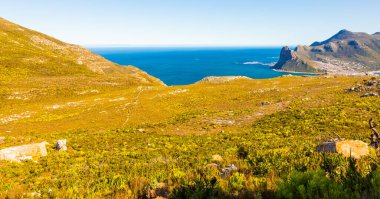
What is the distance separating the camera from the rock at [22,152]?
2439 cm

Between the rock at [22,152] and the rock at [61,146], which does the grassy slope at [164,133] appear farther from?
the rock at [22,152]

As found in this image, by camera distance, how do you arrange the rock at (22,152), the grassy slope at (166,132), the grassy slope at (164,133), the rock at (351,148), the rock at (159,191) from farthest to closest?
the rock at (22,152)
the rock at (351,148)
the grassy slope at (166,132)
the grassy slope at (164,133)
the rock at (159,191)

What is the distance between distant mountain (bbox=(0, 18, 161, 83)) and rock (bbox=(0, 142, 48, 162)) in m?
75.1

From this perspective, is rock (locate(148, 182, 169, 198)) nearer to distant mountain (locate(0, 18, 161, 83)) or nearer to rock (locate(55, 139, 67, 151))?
rock (locate(55, 139, 67, 151))

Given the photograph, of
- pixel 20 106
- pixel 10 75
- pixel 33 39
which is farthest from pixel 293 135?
pixel 33 39

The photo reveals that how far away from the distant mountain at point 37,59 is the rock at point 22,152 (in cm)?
7511

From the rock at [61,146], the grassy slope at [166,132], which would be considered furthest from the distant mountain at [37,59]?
the rock at [61,146]

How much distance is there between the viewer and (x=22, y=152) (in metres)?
25.4

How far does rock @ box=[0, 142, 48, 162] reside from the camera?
24391 millimetres

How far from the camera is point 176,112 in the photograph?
173 feet

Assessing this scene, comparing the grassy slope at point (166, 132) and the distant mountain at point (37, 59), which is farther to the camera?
the distant mountain at point (37, 59)

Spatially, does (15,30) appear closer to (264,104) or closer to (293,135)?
(264,104)

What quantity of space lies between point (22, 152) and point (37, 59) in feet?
331

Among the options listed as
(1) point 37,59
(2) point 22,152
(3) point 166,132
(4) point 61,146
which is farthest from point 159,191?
(1) point 37,59
